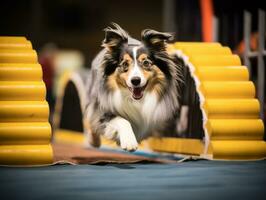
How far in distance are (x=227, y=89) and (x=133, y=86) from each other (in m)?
0.86

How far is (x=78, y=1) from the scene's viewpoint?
15.7 metres

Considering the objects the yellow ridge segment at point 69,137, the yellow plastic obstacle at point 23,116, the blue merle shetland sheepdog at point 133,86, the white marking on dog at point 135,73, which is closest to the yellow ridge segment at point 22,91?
the yellow plastic obstacle at point 23,116

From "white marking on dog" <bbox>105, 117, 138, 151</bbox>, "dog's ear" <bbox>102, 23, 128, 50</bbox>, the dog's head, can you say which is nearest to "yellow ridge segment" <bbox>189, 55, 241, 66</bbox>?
the dog's head

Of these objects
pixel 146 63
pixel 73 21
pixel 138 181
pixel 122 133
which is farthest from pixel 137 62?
pixel 73 21

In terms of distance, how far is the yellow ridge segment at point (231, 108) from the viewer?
452 centimetres

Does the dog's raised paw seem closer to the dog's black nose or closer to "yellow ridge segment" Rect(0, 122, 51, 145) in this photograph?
the dog's black nose

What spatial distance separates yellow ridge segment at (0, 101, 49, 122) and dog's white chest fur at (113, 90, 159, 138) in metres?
0.63

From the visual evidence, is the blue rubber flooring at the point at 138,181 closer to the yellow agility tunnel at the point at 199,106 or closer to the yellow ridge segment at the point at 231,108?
the yellow agility tunnel at the point at 199,106

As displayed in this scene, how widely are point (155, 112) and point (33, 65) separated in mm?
1072

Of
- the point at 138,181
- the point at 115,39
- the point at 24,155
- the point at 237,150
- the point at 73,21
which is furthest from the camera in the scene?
the point at 73,21

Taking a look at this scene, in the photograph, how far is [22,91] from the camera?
4.20 metres

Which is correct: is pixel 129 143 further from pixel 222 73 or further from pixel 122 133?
pixel 222 73

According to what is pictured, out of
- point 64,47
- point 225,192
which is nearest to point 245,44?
point 225,192

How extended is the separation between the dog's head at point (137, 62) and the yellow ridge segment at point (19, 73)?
559 mm
